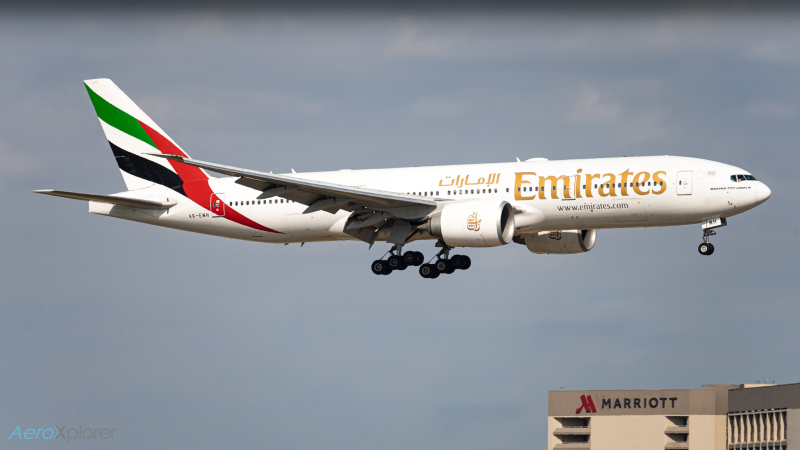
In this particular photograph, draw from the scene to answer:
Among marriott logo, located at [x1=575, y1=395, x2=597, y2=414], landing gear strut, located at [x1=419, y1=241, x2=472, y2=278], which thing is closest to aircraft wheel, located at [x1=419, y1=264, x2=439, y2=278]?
landing gear strut, located at [x1=419, y1=241, x2=472, y2=278]

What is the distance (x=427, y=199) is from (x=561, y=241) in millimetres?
8903

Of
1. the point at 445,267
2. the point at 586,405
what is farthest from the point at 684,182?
the point at 586,405

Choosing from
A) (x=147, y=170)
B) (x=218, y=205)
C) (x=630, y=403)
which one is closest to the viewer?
(x=218, y=205)

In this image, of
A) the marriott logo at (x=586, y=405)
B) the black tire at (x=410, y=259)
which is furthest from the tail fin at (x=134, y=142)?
the marriott logo at (x=586, y=405)

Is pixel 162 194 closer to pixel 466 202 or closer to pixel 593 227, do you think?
pixel 466 202

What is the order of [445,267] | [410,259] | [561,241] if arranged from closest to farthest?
[410,259] → [445,267] → [561,241]

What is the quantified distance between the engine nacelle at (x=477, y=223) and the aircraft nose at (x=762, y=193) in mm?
10742

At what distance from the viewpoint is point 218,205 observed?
5262 centimetres

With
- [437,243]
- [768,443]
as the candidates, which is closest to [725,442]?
[768,443]

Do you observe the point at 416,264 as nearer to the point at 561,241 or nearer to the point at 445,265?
the point at 445,265

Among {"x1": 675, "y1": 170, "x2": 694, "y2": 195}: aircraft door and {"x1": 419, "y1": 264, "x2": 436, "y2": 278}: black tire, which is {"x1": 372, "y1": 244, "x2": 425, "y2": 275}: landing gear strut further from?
{"x1": 675, "y1": 170, "x2": 694, "y2": 195}: aircraft door

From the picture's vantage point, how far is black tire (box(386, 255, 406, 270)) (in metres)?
50.8

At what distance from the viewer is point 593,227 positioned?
4734 cm

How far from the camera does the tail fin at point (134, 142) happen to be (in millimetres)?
53938
